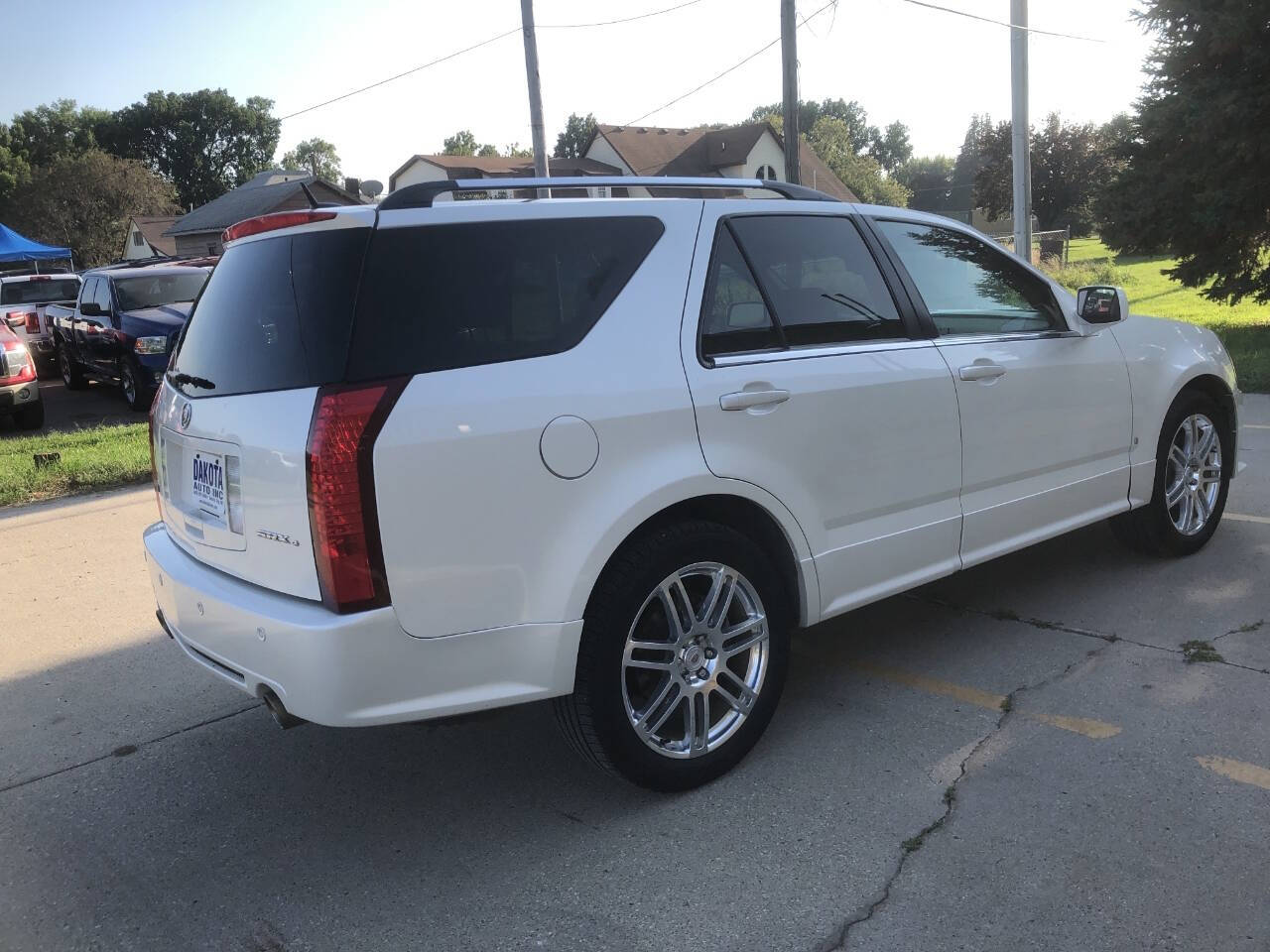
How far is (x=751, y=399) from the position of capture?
325 cm

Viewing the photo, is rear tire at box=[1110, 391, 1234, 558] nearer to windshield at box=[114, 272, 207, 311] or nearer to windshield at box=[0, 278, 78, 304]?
windshield at box=[114, 272, 207, 311]

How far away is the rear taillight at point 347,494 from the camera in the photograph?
8.51 feet

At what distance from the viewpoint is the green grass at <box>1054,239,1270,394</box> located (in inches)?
444

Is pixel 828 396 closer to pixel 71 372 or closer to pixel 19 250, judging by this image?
pixel 71 372

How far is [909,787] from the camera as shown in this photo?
321 centimetres

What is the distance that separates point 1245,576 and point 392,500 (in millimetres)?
4180

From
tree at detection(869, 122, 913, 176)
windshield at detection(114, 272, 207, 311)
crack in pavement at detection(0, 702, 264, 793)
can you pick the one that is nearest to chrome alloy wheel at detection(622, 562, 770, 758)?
crack in pavement at detection(0, 702, 264, 793)

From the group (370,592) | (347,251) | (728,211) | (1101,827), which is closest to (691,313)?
(728,211)

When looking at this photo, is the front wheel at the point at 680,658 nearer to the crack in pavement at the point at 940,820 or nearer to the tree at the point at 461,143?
the crack in pavement at the point at 940,820

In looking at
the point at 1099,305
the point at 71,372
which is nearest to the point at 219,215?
the point at 71,372

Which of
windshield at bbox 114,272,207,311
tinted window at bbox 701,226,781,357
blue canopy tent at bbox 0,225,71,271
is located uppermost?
blue canopy tent at bbox 0,225,71,271

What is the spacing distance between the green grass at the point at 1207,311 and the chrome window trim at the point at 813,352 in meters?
8.09

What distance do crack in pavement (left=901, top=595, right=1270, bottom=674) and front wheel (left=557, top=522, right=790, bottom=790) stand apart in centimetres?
164

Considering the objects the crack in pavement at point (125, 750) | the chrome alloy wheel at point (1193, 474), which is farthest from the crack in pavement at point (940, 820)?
the crack in pavement at point (125, 750)
